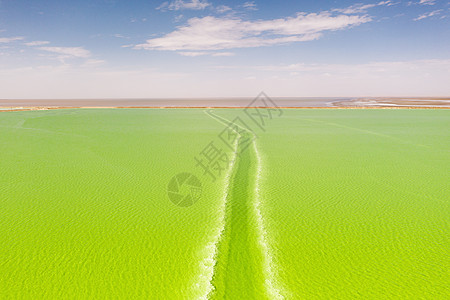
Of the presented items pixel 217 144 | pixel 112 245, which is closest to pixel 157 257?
pixel 112 245

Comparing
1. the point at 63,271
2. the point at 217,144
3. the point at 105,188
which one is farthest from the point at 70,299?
the point at 217,144

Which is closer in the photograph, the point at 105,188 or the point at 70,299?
the point at 70,299

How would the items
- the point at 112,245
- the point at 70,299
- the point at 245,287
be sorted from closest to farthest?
the point at 70,299, the point at 245,287, the point at 112,245

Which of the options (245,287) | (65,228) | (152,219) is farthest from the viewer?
(152,219)

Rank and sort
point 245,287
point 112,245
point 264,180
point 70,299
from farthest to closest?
point 264,180
point 112,245
point 245,287
point 70,299

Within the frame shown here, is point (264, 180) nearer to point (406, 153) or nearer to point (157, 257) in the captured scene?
point (157, 257)

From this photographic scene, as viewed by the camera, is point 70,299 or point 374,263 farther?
point 374,263

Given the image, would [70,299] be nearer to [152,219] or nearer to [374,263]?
[152,219]

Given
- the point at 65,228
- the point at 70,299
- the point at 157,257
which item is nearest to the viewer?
the point at 70,299

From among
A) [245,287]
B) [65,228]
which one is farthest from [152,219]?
[245,287]
